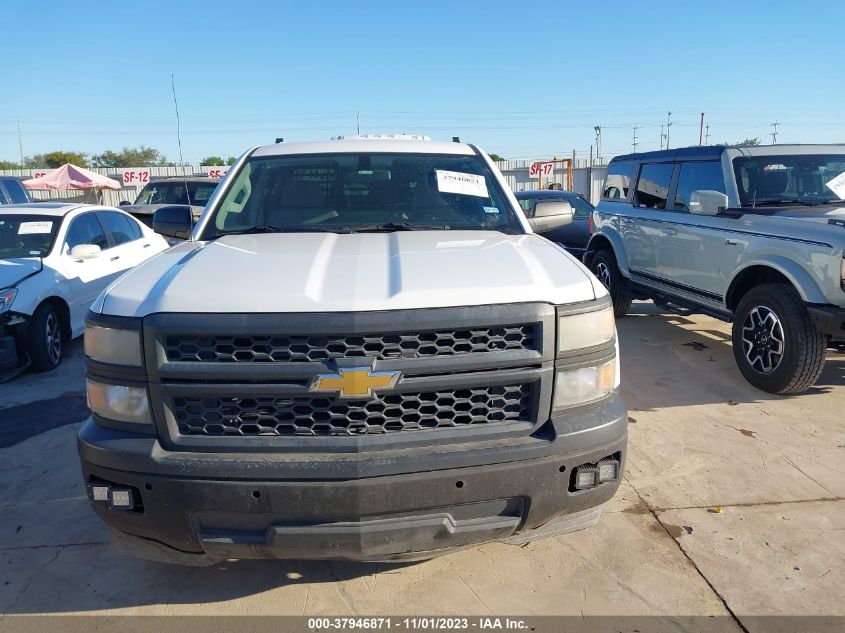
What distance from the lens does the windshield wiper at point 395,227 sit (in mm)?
3381

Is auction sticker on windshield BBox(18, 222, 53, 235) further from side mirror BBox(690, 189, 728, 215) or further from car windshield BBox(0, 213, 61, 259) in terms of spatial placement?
side mirror BBox(690, 189, 728, 215)

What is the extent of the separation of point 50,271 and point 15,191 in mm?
8134

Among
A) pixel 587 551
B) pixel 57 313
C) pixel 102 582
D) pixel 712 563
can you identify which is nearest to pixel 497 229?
pixel 587 551

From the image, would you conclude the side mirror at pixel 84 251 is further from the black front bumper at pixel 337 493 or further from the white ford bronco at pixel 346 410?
the black front bumper at pixel 337 493

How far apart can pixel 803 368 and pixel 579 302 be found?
3.40m

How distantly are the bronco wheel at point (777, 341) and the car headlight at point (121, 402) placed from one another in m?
4.59

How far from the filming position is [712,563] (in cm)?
296

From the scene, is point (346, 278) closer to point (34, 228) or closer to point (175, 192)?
point (34, 228)

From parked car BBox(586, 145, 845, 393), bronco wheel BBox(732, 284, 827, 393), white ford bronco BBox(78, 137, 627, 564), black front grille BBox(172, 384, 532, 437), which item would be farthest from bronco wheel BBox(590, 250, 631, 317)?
black front grille BBox(172, 384, 532, 437)

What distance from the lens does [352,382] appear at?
85.7 inches

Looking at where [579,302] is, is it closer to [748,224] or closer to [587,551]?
[587,551]

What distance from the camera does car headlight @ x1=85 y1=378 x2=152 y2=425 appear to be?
2.25m

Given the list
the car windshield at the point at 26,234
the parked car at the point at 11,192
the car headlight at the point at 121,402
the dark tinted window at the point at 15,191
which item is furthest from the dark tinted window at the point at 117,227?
the car headlight at the point at 121,402

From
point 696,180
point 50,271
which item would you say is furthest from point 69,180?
point 696,180
